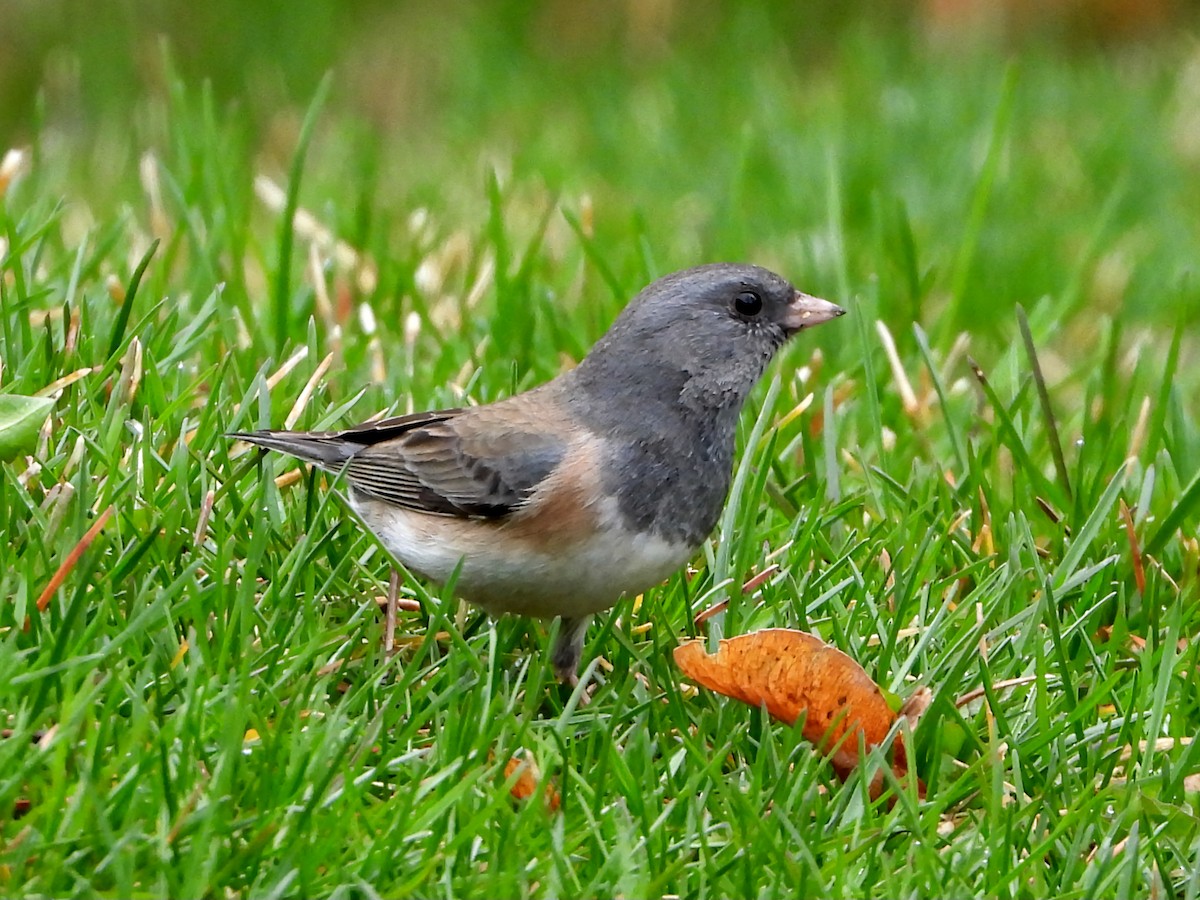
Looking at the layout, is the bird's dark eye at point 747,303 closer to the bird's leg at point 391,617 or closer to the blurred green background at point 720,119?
the bird's leg at point 391,617

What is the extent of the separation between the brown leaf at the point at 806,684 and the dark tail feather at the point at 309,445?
84cm

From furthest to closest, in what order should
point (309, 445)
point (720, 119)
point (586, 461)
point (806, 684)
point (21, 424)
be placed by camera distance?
1. point (720, 119)
2. point (309, 445)
3. point (586, 461)
4. point (21, 424)
5. point (806, 684)

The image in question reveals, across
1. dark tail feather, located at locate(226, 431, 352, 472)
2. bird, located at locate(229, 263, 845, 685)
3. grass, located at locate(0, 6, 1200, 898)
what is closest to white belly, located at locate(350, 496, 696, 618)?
bird, located at locate(229, 263, 845, 685)

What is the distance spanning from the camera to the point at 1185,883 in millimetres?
2443

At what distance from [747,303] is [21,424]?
55.6 inches

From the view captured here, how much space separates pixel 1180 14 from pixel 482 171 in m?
5.18

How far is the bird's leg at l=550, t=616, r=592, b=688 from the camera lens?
2998mm

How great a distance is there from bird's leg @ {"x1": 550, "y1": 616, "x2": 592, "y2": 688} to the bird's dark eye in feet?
2.38

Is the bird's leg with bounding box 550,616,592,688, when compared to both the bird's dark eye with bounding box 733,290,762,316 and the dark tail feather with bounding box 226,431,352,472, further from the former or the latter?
the bird's dark eye with bounding box 733,290,762,316

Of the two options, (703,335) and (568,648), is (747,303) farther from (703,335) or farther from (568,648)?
(568,648)

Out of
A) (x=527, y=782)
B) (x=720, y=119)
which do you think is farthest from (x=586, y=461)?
(x=720, y=119)

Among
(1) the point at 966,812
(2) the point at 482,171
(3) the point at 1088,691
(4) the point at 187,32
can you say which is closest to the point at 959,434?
(3) the point at 1088,691

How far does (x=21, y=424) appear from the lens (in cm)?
288

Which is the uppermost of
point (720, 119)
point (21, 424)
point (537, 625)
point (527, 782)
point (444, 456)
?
point (21, 424)
